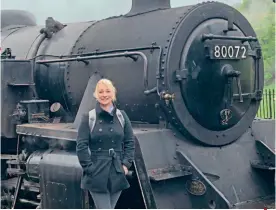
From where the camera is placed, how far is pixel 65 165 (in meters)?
4.80

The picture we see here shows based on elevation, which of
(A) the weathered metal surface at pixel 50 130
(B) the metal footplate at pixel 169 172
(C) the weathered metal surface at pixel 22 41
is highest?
(C) the weathered metal surface at pixel 22 41

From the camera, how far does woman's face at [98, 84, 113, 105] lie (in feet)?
12.3

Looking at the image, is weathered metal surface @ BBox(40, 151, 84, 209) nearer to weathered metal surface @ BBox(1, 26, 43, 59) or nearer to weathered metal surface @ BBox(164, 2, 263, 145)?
weathered metal surface @ BBox(164, 2, 263, 145)

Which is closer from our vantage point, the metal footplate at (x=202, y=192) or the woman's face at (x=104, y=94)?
the woman's face at (x=104, y=94)

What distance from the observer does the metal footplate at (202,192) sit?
448 cm

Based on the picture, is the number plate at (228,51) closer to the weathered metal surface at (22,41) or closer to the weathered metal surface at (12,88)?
the weathered metal surface at (12,88)

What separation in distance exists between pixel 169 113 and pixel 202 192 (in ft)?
2.54

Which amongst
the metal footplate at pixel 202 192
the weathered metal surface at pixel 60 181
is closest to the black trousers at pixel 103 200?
the weathered metal surface at pixel 60 181

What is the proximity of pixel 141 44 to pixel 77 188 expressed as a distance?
1488mm

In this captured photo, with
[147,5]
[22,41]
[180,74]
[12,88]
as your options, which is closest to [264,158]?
[180,74]

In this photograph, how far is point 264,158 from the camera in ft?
17.3

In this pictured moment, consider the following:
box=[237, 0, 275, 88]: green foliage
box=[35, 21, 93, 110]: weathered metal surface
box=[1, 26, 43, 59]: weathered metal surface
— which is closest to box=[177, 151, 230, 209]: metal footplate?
box=[35, 21, 93, 110]: weathered metal surface

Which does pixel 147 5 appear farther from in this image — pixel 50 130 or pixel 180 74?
pixel 50 130

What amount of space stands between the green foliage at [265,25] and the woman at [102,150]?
1453 cm
